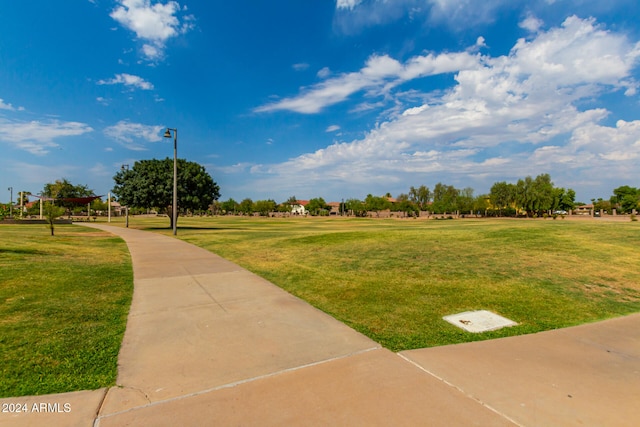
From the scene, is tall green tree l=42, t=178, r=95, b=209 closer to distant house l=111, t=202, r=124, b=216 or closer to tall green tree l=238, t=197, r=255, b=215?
distant house l=111, t=202, r=124, b=216

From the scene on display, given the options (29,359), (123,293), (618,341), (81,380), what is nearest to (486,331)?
(618,341)

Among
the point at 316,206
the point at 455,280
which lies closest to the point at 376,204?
the point at 316,206

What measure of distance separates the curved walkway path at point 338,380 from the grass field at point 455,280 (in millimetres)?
516

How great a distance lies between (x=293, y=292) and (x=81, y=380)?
161 inches

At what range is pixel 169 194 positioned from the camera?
94.5ft

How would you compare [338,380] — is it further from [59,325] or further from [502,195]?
[502,195]

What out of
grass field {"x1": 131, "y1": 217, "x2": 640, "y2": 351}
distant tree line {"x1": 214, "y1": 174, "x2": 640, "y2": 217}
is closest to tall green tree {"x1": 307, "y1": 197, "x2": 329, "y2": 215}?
distant tree line {"x1": 214, "y1": 174, "x2": 640, "y2": 217}

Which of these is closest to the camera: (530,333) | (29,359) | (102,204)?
(29,359)

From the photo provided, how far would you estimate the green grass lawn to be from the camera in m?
3.23

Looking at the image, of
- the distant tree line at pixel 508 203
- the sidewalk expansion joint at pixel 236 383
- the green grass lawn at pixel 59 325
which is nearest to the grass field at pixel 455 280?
the sidewalk expansion joint at pixel 236 383

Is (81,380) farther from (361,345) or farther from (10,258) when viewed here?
(10,258)

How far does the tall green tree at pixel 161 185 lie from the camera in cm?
2864

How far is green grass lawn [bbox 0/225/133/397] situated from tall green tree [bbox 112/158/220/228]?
2054 centimetres

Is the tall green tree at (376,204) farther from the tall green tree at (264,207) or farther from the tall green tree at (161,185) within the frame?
the tall green tree at (161,185)
